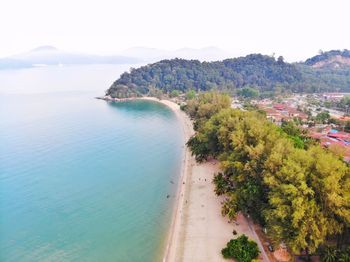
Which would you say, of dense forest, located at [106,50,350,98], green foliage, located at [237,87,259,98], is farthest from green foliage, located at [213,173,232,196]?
dense forest, located at [106,50,350,98]

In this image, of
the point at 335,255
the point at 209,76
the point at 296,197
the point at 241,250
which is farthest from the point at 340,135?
the point at 209,76

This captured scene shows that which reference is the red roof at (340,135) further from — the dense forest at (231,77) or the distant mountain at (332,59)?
the distant mountain at (332,59)

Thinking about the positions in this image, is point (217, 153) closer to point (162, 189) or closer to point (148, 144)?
point (162, 189)

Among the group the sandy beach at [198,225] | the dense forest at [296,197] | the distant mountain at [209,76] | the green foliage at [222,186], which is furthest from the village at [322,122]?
the distant mountain at [209,76]

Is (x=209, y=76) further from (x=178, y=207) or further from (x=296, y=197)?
(x=296, y=197)

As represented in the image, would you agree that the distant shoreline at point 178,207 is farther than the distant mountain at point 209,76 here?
No

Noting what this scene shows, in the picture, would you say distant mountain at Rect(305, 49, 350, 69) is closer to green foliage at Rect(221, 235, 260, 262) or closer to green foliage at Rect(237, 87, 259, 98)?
green foliage at Rect(237, 87, 259, 98)

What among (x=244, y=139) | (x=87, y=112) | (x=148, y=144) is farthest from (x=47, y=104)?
(x=244, y=139)
